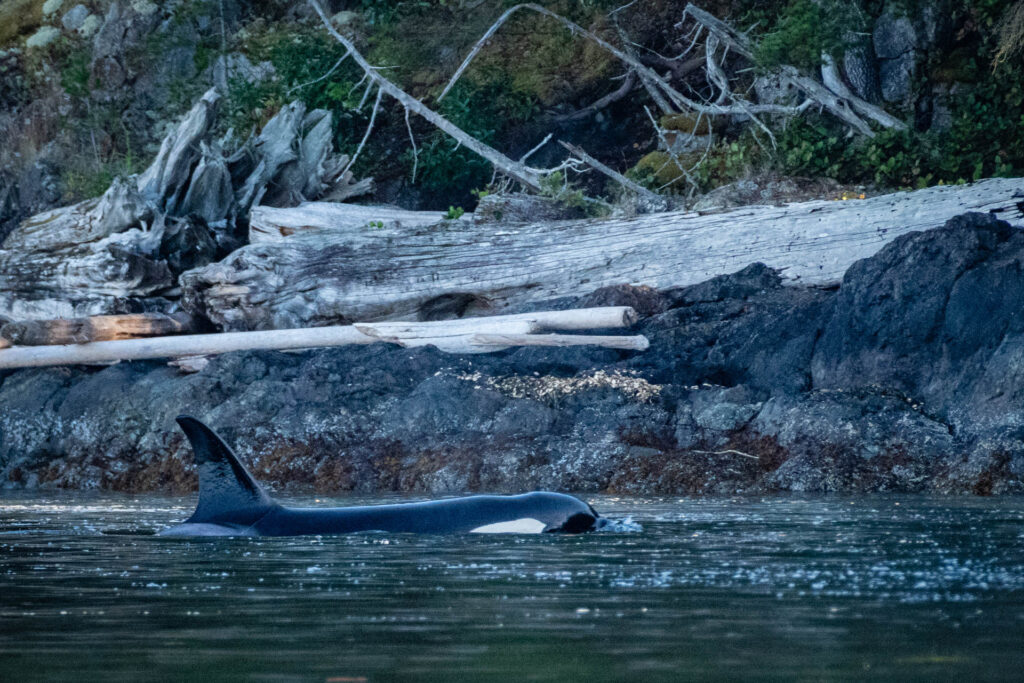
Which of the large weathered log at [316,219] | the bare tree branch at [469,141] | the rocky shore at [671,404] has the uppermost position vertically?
the bare tree branch at [469,141]

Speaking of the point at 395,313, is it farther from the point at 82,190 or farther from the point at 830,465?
the point at 82,190

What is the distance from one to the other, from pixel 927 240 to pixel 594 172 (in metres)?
9.29

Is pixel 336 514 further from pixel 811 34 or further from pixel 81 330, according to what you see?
pixel 811 34

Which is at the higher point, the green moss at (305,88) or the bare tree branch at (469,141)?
the green moss at (305,88)

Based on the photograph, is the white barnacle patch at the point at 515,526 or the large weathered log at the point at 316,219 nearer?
the white barnacle patch at the point at 515,526

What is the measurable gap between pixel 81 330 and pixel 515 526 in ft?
32.6

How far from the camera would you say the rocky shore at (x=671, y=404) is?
11773 millimetres

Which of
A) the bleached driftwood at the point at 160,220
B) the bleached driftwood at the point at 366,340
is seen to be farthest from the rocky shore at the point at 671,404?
the bleached driftwood at the point at 160,220

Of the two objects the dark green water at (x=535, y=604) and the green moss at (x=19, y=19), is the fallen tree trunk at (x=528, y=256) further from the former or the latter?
the green moss at (x=19, y=19)

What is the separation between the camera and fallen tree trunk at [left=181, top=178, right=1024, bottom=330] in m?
14.5

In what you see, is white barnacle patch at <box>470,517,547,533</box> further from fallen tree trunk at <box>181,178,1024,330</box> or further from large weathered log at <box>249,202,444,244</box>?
large weathered log at <box>249,202,444,244</box>

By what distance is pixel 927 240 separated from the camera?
12.9 meters

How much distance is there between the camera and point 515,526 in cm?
813

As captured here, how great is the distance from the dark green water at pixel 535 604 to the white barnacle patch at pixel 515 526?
0.66 ft
